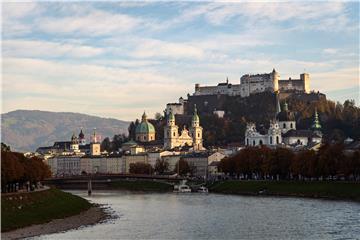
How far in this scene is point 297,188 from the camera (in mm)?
75688

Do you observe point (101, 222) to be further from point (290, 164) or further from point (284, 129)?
point (284, 129)

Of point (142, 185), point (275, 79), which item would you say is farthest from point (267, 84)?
point (142, 185)

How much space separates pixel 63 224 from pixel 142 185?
5991 centimetres

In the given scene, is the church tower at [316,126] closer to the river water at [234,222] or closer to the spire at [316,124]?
the spire at [316,124]

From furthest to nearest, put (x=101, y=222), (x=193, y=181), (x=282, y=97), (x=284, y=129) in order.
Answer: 1. (x=282, y=97)
2. (x=284, y=129)
3. (x=193, y=181)
4. (x=101, y=222)

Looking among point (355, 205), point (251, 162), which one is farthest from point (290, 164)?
point (355, 205)

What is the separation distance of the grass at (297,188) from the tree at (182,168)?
30.9m

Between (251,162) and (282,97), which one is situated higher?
(282,97)

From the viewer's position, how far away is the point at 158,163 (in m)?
134

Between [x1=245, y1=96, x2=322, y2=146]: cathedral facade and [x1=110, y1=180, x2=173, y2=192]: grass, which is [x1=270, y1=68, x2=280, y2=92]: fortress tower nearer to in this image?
[x1=245, y1=96, x2=322, y2=146]: cathedral facade

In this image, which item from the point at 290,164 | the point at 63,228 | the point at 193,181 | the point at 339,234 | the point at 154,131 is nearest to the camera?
the point at 339,234

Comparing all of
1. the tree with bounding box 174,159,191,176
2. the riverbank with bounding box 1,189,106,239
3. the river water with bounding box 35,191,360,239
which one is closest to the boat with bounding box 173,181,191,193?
the tree with bounding box 174,159,191,176

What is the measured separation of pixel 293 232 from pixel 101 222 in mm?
12095

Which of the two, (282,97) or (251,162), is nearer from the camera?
(251,162)
